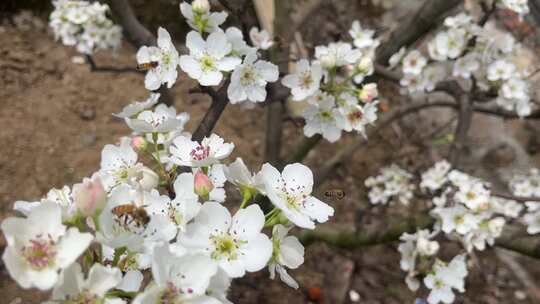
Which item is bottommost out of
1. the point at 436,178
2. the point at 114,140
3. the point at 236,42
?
the point at 114,140

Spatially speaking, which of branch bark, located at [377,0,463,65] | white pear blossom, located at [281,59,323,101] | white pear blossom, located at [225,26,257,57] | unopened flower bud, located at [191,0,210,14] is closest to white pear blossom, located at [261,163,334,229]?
white pear blossom, located at [225,26,257,57]

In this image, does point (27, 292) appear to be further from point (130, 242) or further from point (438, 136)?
point (438, 136)

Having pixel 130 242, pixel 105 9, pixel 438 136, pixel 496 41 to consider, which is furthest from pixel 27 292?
pixel 438 136

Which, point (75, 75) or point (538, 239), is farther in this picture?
point (75, 75)

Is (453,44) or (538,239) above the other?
(453,44)

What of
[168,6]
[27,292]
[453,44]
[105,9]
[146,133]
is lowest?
[27,292]

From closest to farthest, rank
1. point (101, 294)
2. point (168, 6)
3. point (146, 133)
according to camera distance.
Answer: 1. point (101, 294)
2. point (146, 133)
3. point (168, 6)

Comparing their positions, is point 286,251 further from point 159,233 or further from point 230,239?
point 159,233

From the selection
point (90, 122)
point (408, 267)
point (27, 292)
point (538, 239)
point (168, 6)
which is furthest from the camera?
point (168, 6)

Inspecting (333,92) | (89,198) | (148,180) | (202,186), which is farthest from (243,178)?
(333,92)
